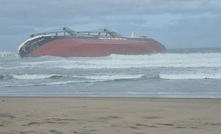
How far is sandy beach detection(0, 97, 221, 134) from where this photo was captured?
523 cm

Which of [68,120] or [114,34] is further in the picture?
[114,34]

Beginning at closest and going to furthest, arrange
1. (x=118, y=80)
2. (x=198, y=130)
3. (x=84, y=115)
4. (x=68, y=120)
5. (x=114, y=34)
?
(x=198, y=130) < (x=68, y=120) < (x=84, y=115) < (x=118, y=80) < (x=114, y=34)

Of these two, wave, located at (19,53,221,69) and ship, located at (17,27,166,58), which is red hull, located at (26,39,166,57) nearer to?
ship, located at (17,27,166,58)

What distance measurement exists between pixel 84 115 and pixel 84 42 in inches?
1639

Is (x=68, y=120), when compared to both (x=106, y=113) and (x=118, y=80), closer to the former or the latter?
(x=106, y=113)

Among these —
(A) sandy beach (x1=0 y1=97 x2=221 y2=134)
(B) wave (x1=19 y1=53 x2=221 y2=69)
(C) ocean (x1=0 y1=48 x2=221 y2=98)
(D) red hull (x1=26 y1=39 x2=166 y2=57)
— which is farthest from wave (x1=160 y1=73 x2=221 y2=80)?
(D) red hull (x1=26 y1=39 x2=166 y2=57)

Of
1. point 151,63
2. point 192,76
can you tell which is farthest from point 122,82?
point 151,63

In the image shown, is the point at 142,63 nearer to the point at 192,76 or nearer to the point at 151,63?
the point at 151,63

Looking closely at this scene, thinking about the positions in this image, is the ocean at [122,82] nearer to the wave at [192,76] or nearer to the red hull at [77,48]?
→ the wave at [192,76]

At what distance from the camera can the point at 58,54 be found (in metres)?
47.8

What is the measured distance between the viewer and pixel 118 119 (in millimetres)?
6270

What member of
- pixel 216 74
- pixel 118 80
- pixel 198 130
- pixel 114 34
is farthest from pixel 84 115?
pixel 114 34

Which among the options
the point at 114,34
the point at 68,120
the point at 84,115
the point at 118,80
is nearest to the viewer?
the point at 68,120

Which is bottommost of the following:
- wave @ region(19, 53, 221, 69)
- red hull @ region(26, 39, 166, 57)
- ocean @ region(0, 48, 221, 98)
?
ocean @ region(0, 48, 221, 98)
